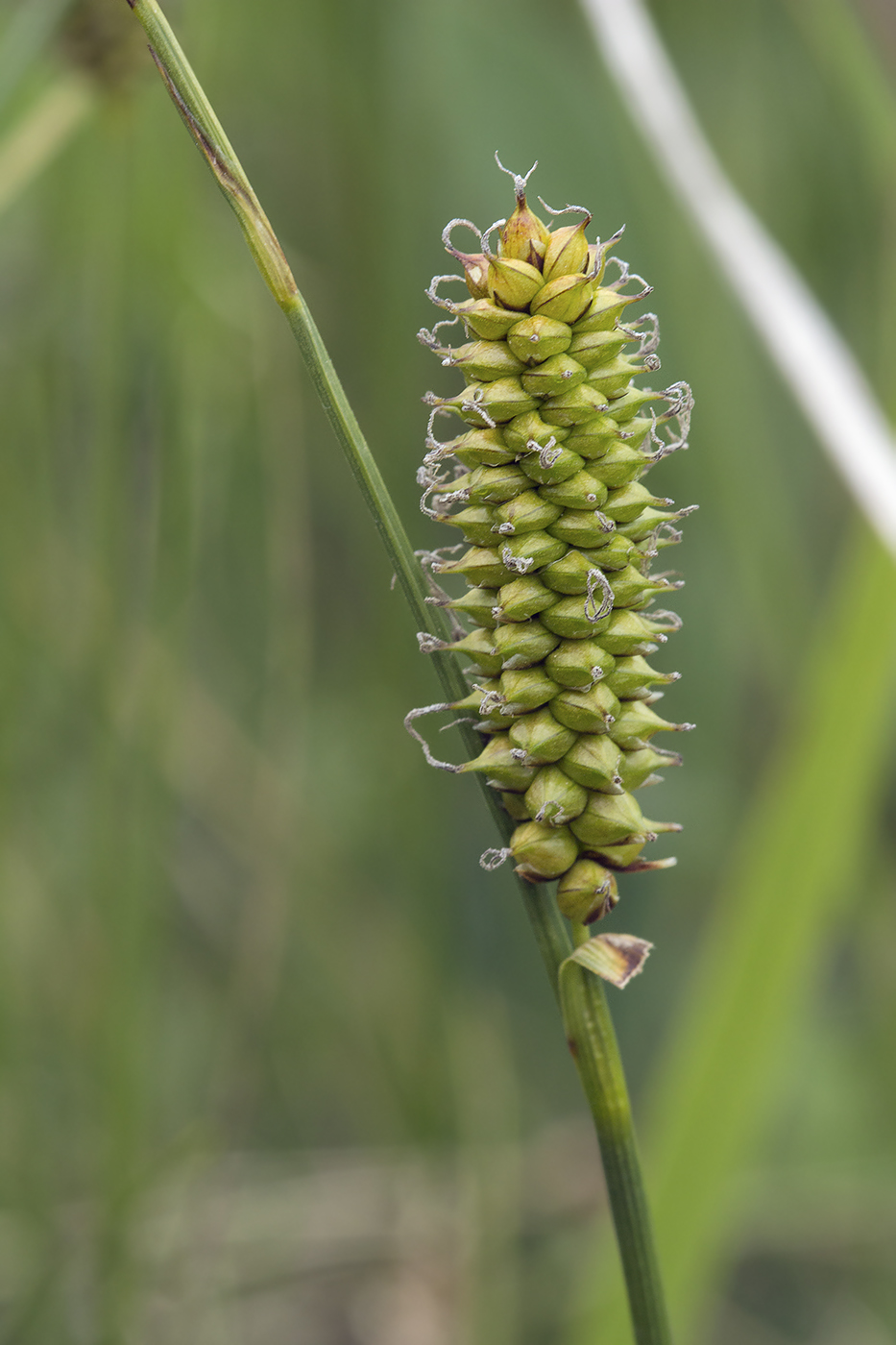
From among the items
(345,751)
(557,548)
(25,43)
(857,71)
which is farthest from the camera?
(345,751)

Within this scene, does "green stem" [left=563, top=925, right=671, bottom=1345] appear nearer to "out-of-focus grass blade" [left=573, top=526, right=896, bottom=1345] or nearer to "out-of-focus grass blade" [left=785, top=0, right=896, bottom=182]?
"out-of-focus grass blade" [left=573, top=526, right=896, bottom=1345]

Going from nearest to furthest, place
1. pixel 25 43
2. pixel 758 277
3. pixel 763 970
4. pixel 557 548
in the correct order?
1. pixel 557 548
2. pixel 25 43
3. pixel 763 970
4. pixel 758 277

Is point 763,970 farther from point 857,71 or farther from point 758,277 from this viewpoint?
point 857,71

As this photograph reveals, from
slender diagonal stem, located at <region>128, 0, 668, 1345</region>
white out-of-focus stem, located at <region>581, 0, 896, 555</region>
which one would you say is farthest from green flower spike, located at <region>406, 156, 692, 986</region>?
white out-of-focus stem, located at <region>581, 0, 896, 555</region>

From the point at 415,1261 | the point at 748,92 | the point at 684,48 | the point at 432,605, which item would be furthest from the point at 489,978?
the point at 684,48

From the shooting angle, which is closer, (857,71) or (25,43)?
(25,43)


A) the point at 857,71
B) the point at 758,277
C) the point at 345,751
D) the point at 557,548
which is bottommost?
the point at 345,751

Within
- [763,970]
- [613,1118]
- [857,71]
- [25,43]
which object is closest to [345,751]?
[763,970]
